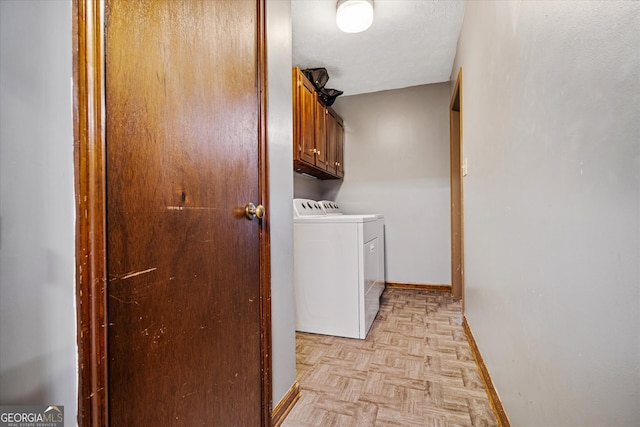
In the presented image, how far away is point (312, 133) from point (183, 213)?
79.7 inches

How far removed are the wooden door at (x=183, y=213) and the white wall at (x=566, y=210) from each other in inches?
34.9

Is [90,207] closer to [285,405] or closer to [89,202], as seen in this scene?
[89,202]

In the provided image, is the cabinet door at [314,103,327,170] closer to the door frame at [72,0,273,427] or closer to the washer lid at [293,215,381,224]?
the washer lid at [293,215,381,224]

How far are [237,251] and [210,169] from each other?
28 centimetres

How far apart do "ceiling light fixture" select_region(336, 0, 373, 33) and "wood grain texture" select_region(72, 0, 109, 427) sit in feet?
5.73

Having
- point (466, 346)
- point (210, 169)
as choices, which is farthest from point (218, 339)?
point (466, 346)

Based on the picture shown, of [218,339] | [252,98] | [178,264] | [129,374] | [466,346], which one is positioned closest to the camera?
[129,374]

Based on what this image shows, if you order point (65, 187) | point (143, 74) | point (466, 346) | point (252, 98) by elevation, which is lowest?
point (466, 346)

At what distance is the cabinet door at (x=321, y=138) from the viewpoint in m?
2.74

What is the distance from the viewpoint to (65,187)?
0.52m

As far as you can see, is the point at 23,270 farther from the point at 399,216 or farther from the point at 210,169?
the point at 399,216

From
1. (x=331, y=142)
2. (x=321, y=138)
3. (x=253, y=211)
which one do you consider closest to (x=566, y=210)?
(x=253, y=211)

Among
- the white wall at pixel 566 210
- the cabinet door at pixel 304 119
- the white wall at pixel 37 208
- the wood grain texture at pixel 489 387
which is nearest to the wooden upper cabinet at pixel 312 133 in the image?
the cabinet door at pixel 304 119

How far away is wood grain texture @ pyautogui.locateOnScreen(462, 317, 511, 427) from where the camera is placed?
3.82 ft
